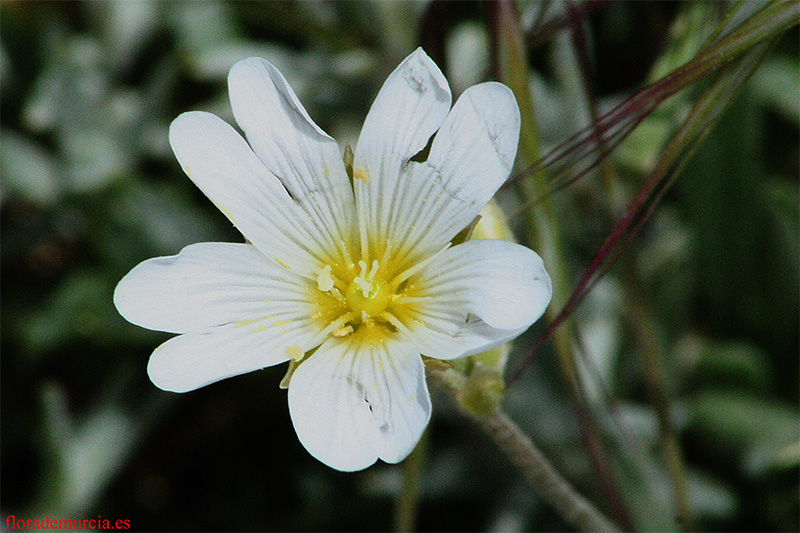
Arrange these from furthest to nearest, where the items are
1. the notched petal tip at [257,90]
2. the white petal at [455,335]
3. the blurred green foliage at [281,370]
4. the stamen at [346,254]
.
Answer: the blurred green foliage at [281,370]
the stamen at [346,254]
the notched petal tip at [257,90]
the white petal at [455,335]

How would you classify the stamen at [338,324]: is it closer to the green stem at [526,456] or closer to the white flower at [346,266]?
the white flower at [346,266]

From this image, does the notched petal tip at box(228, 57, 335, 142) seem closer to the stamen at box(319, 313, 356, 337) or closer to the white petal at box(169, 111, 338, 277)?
the white petal at box(169, 111, 338, 277)

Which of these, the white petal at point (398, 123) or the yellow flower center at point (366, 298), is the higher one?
the white petal at point (398, 123)

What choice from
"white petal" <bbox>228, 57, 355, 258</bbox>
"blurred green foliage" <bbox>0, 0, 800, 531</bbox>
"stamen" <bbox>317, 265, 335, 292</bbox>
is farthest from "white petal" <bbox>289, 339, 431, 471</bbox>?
"blurred green foliage" <bbox>0, 0, 800, 531</bbox>

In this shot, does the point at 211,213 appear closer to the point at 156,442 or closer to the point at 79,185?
the point at 79,185

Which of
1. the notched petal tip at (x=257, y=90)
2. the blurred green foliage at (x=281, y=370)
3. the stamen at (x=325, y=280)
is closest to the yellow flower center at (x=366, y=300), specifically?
the stamen at (x=325, y=280)

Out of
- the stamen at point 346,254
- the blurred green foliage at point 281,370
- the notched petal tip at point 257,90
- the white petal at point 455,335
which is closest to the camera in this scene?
the white petal at point 455,335

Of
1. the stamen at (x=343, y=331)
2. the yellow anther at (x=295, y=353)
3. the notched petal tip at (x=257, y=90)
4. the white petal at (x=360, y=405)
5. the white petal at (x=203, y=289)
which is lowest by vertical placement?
the stamen at (x=343, y=331)
